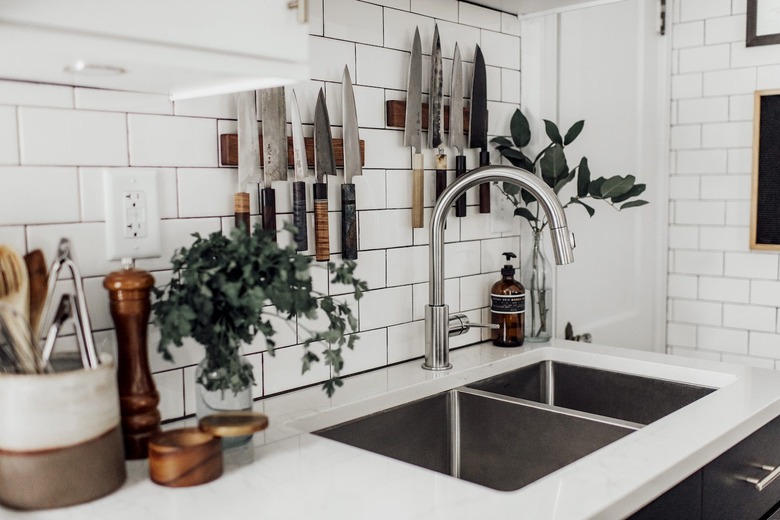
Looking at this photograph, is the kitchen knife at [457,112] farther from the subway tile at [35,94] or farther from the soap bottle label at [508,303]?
the subway tile at [35,94]

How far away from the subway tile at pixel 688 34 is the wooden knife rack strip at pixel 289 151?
148 centimetres

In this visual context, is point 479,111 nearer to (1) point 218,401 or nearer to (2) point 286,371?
(2) point 286,371

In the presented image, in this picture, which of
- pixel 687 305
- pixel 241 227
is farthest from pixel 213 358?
pixel 687 305

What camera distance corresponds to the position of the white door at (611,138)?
6.61 ft

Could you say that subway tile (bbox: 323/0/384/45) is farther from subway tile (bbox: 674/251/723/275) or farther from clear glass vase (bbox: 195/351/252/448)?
subway tile (bbox: 674/251/723/275)

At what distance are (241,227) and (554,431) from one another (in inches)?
27.4

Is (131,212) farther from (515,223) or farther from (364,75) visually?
(515,223)

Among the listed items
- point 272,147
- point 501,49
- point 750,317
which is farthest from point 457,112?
point 750,317

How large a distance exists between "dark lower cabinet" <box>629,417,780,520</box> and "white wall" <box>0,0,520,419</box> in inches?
25.7

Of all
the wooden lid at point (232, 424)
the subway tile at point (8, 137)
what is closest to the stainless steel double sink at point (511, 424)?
the wooden lid at point (232, 424)

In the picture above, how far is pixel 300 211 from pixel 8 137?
0.48 metres

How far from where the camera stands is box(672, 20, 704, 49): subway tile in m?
2.43

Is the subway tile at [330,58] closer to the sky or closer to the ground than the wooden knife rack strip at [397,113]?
closer to the sky

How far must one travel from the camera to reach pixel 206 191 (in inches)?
48.5
